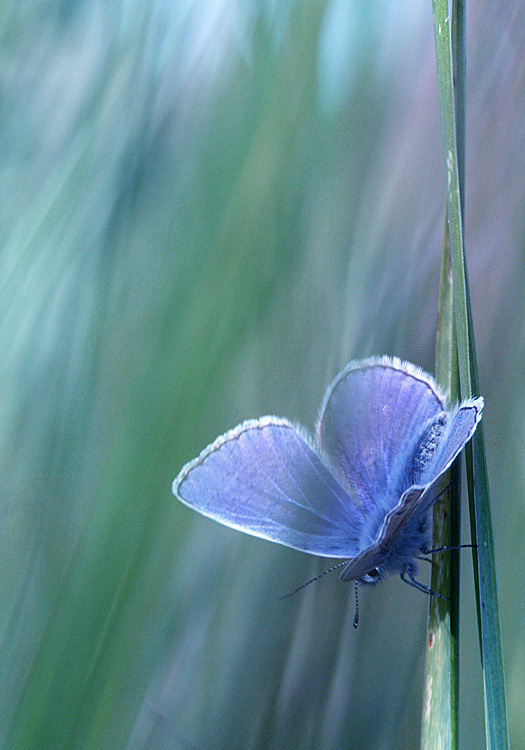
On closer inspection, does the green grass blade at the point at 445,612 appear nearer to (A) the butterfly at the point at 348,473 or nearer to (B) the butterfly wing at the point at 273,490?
(A) the butterfly at the point at 348,473

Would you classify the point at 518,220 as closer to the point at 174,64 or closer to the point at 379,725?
the point at 174,64

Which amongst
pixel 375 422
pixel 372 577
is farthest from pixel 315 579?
pixel 375 422

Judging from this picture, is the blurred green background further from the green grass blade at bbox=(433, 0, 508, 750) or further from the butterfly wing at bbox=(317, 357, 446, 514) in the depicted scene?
the green grass blade at bbox=(433, 0, 508, 750)

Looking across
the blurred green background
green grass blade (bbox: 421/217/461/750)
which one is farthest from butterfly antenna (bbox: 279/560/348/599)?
green grass blade (bbox: 421/217/461/750)

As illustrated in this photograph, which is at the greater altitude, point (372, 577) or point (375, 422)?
point (375, 422)

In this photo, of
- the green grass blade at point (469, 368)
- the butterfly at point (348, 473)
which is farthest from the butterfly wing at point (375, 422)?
the green grass blade at point (469, 368)

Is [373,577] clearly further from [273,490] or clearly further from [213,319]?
[213,319]
